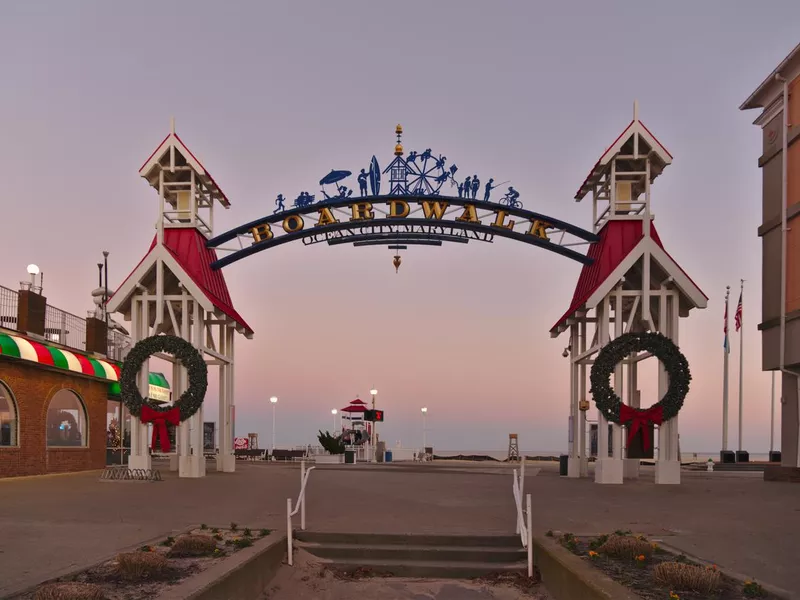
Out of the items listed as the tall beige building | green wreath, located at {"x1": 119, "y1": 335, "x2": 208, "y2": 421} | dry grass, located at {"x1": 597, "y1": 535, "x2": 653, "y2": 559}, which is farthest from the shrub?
the tall beige building

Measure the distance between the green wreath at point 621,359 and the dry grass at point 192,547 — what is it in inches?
598

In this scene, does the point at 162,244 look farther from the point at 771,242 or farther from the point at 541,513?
the point at 771,242

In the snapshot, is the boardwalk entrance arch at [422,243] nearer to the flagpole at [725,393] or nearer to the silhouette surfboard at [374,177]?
the silhouette surfboard at [374,177]

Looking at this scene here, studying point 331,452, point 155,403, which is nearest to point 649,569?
point 155,403

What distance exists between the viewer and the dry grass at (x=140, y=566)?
8.05 metres

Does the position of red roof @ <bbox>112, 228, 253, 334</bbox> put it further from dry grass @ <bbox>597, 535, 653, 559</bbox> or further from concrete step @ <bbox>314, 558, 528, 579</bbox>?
dry grass @ <bbox>597, 535, 653, 559</bbox>

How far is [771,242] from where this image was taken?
94.2ft

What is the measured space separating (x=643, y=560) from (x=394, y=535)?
3787 mm

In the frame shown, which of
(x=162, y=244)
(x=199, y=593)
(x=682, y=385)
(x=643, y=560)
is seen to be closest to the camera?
(x=199, y=593)

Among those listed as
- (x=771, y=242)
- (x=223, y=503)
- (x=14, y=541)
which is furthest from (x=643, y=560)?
(x=771, y=242)

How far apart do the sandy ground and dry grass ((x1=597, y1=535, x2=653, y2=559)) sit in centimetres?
97

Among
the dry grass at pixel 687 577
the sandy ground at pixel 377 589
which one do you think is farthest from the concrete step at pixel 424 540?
the dry grass at pixel 687 577

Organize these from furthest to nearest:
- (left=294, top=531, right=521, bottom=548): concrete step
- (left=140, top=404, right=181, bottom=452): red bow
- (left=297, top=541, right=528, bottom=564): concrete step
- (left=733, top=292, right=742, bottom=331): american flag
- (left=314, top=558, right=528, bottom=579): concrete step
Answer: (left=733, top=292, right=742, bottom=331): american flag, (left=140, top=404, right=181, bottom=452): red bow, (left=294, top=531, right=521, bottom=548): concrete step, (left=297, top=541, right=528, bottom=564): concrete step, (left=314, top=558, right=528, bottom=579): concrete step

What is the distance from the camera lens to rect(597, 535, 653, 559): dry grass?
30.5 ft
